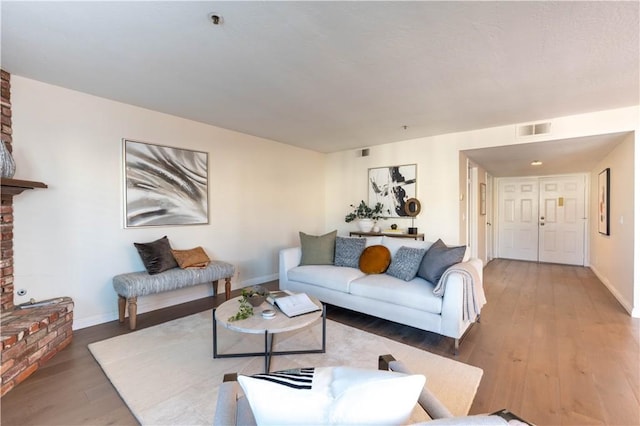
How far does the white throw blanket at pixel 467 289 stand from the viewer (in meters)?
Result: 2.49

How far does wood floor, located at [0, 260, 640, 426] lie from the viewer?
1.74 m

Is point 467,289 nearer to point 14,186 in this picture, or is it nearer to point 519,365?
point 519,365

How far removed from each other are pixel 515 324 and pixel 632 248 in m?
1.74

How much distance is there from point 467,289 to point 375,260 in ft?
3.54

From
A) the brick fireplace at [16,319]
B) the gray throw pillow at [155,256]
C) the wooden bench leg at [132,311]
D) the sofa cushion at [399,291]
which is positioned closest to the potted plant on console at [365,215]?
the sofa cushion at [399,291]

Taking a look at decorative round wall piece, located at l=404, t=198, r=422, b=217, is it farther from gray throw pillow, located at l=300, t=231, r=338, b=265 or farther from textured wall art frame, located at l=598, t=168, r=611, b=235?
textured wall art frame, located at l=598, t=168, r=611, b=235

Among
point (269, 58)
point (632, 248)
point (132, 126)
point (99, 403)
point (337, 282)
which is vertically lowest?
point (99, 403)

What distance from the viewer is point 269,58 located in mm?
2232

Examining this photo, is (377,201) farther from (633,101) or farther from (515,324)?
(633,101)

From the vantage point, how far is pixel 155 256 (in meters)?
3.18

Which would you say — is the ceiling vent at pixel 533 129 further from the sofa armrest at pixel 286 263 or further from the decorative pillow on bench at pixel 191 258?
the decorative pillow on bench at pixel 191 258

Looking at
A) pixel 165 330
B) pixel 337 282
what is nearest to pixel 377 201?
pixel 337 282

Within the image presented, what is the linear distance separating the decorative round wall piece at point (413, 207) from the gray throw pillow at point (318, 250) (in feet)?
5.07

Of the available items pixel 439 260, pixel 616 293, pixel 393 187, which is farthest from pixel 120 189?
pixel 616 293
